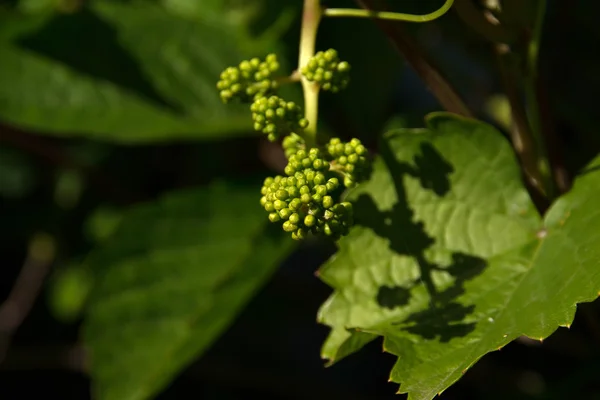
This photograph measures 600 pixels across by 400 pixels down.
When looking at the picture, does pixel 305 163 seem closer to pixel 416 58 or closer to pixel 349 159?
pixel 349 159

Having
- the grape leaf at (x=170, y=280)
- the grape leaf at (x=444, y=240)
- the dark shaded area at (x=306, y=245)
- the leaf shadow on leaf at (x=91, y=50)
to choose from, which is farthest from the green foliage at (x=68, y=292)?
the grape leaf at (x=444, y=240)

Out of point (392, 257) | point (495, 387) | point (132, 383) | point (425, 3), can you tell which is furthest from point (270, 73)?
point (495, 387)

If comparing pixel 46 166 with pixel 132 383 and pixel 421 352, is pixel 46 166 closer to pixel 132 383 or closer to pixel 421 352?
pixel 132 383

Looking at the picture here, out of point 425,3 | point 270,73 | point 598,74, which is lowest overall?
point 598,74

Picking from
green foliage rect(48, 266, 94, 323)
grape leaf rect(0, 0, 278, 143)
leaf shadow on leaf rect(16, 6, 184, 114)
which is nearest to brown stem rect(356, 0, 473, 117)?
grape leaf rect(0, 0, 278, 143)

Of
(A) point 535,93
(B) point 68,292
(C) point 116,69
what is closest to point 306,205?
(A) point 535,93

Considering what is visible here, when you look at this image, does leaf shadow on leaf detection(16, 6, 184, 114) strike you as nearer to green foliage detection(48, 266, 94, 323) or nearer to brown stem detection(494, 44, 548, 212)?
green foliage detection(48, 266, 94, 323)
